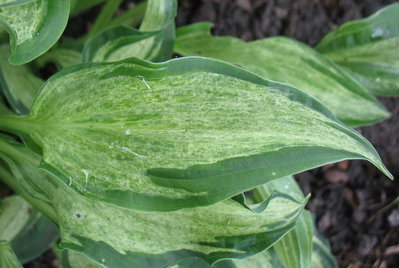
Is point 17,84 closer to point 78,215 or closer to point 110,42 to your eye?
point 110,42

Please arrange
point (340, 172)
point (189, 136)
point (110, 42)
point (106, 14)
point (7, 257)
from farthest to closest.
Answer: point (340, 172), point (106, 14), point (110, 42), point (7, 257), point (189, 136)

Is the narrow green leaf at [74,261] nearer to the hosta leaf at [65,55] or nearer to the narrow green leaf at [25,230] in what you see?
the narrow green leaf at [25,230]

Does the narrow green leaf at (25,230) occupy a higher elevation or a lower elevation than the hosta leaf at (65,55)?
lower

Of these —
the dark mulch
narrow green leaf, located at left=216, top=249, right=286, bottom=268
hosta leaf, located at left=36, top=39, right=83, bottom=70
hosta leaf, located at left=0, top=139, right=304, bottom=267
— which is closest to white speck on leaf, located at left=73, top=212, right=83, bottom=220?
hosta leaf, located at left=0, top=139, right=304, bottom=267

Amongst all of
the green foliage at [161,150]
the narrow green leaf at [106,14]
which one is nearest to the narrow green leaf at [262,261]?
the green foliage at [161,150]

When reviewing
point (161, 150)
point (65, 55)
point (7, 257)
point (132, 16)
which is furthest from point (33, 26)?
point (132, 16)
